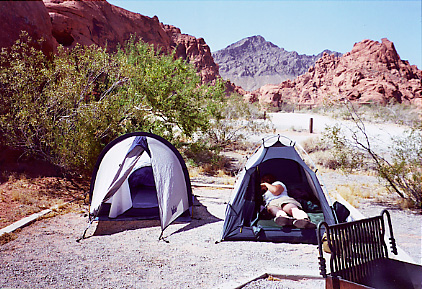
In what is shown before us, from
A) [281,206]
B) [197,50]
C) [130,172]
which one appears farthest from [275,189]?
Answer: [197,50]

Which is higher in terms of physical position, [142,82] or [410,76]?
[410,76]

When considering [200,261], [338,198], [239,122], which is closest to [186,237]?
[200,261]

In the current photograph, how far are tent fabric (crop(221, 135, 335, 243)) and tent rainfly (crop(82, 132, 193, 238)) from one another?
1.11m

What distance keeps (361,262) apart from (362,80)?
6460 cm

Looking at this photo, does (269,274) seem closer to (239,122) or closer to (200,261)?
(200,261)

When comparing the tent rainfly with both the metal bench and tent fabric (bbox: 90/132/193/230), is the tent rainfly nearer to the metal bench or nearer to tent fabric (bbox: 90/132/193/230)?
tent fabric (bbox: 90/132/193/230)

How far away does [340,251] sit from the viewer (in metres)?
3.08

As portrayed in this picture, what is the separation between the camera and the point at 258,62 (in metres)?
133

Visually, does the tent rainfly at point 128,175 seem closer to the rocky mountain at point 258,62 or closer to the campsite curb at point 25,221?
the campsite curb at point 25,221

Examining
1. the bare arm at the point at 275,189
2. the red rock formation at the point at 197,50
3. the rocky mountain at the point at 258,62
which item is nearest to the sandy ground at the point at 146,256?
the bare arm at the point at 275,189

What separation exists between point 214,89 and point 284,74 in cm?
12078

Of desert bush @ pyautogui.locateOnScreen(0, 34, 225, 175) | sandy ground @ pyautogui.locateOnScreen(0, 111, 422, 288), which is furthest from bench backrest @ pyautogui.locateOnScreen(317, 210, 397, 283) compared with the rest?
desert bush @ pyautogui.locateOnScreen(0, 34, 225, 175)

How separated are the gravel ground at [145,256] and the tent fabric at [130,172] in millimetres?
427

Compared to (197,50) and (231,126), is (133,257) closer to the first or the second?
(231,126)
